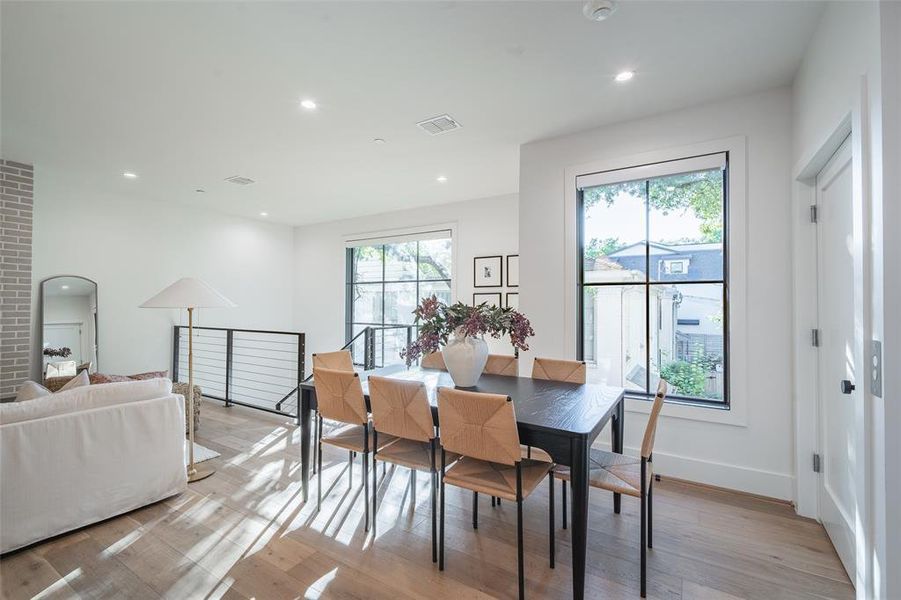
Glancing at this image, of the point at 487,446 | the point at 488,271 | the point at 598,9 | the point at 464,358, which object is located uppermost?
the point at 598,9

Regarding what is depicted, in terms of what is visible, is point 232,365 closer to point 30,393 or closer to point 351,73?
point 30,393

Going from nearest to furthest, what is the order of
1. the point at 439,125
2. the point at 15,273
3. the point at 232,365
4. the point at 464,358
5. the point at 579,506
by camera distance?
1. the point at 579,506
2. the point at 464,358
3. the point at 439,125
4. the point at 15,273
5. the point at 232,365

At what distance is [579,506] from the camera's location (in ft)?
5.24

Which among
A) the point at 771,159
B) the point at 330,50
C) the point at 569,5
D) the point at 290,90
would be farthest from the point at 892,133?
the point at 290,90

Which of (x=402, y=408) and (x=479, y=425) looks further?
(x=402, y=408)

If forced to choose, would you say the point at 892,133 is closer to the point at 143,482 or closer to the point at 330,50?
the point at 330,50

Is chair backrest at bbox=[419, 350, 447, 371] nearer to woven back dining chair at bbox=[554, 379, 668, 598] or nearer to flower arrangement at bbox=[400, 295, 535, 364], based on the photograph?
flower arrangement at bbox=[400, 295, 535, 364]

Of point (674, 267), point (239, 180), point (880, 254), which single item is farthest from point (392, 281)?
point (880, 254)

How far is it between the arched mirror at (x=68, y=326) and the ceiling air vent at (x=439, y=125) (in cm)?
428

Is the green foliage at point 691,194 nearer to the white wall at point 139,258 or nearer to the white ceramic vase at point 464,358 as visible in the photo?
the white ceramic vase at point 464,358

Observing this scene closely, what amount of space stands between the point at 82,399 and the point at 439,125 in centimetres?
296

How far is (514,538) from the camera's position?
220 cm

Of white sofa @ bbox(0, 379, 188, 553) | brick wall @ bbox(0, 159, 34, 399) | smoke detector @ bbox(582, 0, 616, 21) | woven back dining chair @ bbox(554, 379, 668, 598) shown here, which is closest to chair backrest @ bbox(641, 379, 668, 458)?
woven back dining chair @ bbox(554, 379, 668, 598)

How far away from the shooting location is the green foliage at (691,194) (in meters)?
2.93
